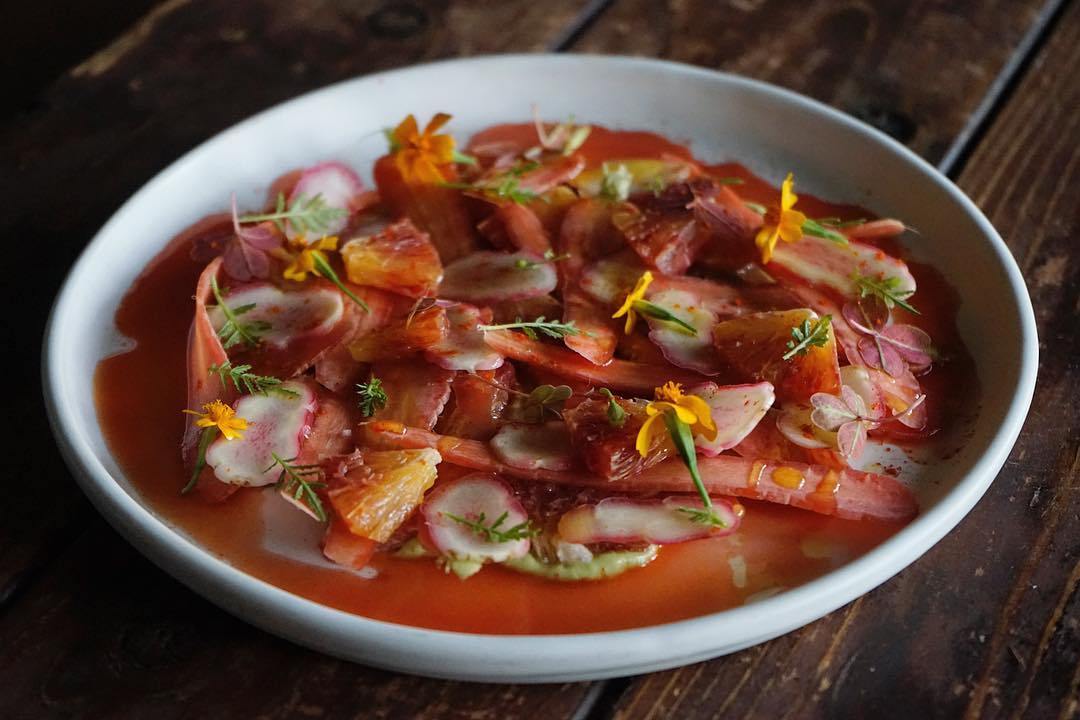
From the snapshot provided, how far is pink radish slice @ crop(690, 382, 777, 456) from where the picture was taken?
1.17 meters

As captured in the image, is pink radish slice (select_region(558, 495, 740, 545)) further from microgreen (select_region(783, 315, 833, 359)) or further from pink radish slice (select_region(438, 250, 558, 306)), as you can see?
pink radish slice (select_region(438, 250, 558, 306))

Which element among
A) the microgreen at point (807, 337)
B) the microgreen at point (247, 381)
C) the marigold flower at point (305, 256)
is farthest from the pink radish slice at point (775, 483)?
the marigold flower at point (305, 256)

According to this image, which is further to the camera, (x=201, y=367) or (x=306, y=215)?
(x=306, y=215)

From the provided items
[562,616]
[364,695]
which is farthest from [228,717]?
[562,616]

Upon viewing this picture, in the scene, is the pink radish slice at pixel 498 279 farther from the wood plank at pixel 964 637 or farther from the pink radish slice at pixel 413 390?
the wood plank at pixel 964 637

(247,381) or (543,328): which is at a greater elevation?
(543,328)

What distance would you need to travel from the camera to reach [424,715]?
1.06m

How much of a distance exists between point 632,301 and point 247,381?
45 centimetres

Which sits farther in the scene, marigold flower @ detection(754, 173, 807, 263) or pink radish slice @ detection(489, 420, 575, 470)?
marigold flower @ detection(754, 173, 807, 263)

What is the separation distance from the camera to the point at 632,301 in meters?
1.31

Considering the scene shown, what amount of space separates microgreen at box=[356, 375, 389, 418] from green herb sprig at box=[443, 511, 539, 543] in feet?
0.58

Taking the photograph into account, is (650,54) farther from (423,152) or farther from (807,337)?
(807,337)

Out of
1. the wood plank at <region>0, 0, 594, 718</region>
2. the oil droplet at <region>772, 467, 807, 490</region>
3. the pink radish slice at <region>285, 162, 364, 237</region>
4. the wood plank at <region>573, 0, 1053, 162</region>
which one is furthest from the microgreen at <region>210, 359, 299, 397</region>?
the wood plank at <region>573, 0, 1053, 162</region>

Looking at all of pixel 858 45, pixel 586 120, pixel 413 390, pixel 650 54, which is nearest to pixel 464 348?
pixel 413 390
